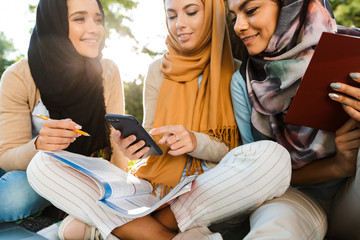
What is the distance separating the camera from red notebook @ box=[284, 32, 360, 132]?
3.12 feet

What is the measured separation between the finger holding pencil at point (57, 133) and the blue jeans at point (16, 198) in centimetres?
43

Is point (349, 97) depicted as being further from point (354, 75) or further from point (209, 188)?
point (209, 188)

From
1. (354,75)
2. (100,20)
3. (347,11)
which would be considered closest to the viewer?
(354,75)

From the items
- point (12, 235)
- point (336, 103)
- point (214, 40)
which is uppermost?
point (214, 40)

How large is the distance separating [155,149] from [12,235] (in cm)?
78

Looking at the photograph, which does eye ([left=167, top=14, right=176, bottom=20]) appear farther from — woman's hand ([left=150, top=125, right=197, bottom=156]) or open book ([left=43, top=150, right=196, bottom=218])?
open book ([left=43, top=150, right=196, bottom=218])

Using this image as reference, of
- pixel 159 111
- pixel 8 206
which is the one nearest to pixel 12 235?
pixel 8 206

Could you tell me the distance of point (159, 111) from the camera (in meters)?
1.67

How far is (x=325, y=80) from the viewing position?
104 cm

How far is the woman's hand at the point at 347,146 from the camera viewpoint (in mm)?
1128

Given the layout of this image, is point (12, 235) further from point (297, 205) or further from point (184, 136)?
point (297, 205)

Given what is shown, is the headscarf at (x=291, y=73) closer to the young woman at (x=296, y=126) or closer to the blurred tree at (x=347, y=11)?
the young woman at (x=296, y=126)

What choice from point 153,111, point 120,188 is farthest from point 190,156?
point 120,188

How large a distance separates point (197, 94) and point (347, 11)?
3.61 metres
